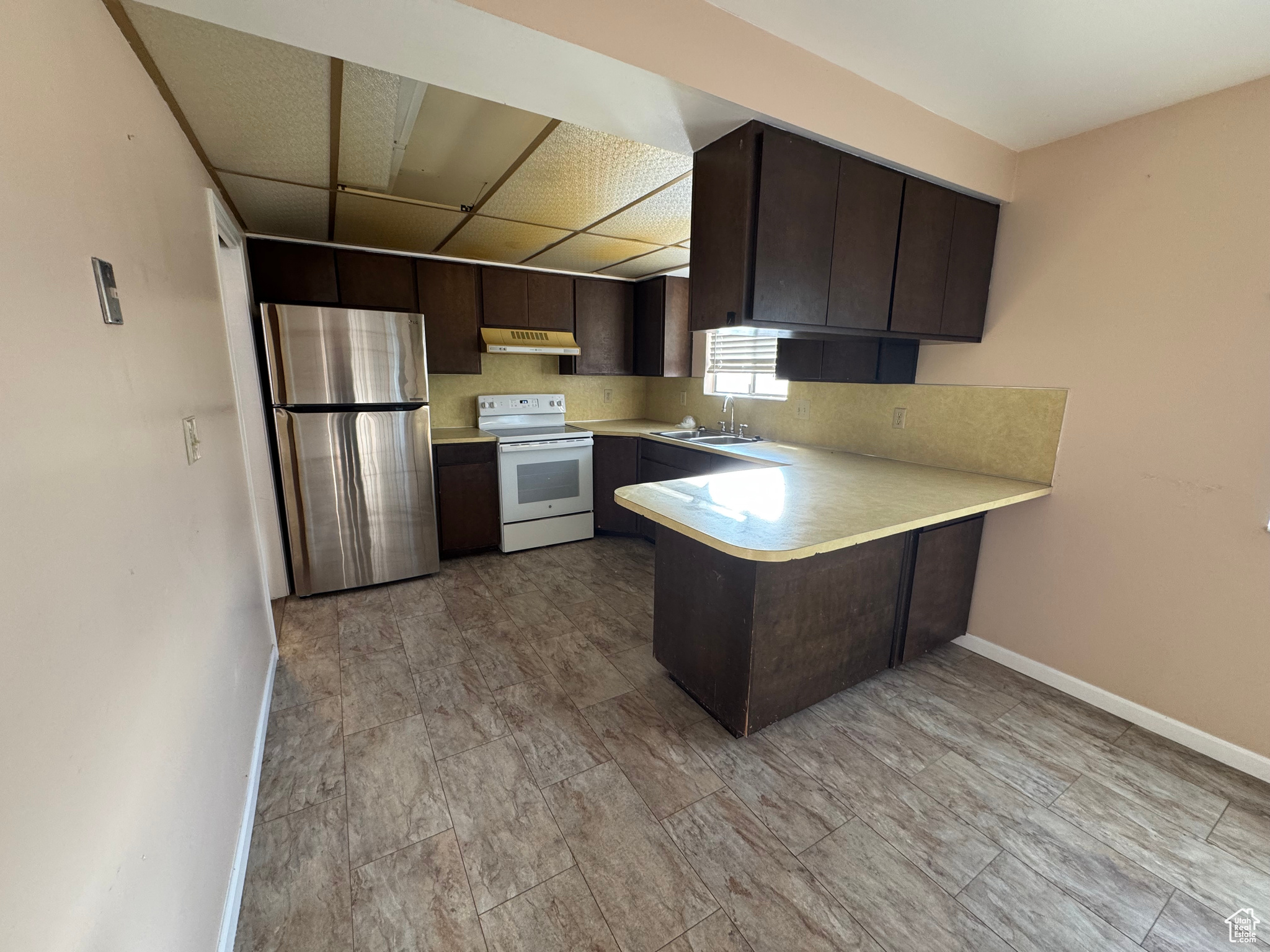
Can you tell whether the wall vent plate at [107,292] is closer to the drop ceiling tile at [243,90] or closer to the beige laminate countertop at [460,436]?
the drop ceiling tile at [243,90]

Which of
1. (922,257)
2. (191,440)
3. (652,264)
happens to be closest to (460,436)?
(652,264)

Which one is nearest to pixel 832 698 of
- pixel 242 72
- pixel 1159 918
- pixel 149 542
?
pixel 1159 918

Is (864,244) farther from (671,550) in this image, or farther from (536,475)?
(536,475)

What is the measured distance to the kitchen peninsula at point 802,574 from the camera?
65.2 inches

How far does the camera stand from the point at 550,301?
13.1ft

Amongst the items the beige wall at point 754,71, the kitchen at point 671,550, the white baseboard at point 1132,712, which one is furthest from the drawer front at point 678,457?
the beige wall at point 754,71

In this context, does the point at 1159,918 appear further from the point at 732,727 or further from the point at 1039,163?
the point at 1039,163

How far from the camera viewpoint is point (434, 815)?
5.15 feet

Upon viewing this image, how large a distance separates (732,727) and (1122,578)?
1.70 m

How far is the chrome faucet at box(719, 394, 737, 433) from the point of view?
389cm

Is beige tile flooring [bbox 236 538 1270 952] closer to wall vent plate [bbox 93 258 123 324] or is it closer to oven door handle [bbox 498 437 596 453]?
wall vent plate [bbox 93 258 123 324]

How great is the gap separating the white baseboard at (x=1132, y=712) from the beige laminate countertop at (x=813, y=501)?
814mm

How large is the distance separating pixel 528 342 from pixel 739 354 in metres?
1.65

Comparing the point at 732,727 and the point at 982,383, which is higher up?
the point at 982,383
